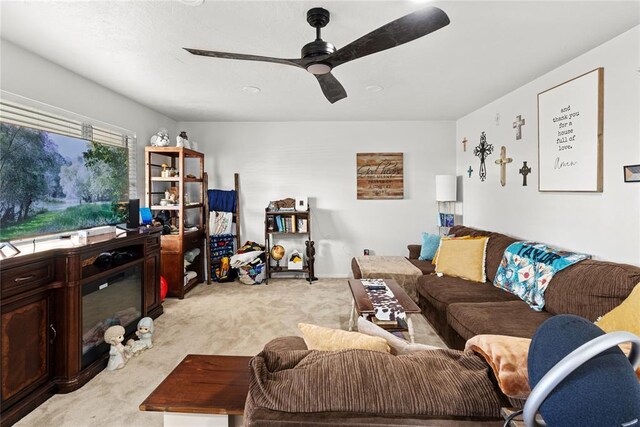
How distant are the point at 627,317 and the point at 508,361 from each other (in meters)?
1.32

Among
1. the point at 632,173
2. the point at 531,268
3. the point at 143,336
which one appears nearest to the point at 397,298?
the point at 531,268

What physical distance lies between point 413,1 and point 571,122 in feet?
5.79

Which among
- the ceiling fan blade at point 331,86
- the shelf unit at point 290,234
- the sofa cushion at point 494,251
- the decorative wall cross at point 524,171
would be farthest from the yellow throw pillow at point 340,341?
the shelf unit at point 290,234

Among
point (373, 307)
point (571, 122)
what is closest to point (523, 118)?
point (571, 122)

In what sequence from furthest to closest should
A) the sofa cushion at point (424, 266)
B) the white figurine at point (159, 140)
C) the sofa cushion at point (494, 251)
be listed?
the white figurine at point (159, 140) → the sofa cushion at point (424, 266) → the sofa cushion at point (494, 251)

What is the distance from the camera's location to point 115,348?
2402mm

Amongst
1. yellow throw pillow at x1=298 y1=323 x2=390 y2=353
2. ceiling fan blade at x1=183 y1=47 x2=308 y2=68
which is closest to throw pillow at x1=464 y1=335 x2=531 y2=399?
yellow throw pillow at x1=298 y1=323 x2=390 y2=353

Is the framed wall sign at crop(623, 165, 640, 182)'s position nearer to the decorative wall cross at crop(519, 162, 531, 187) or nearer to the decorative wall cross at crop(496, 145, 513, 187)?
the decorative wall cross at crop(519, 162, 531, 187)

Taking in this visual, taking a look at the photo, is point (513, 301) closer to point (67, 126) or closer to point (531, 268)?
point (531, 268)

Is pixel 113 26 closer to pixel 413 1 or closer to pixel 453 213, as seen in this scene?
pixel 413 1

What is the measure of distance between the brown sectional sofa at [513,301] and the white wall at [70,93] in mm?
3637

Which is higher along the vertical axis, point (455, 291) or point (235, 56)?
point (235, 56)

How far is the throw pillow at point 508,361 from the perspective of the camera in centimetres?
80

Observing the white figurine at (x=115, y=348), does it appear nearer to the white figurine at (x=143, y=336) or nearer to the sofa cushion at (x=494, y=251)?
the white figurine at (x=143, y=336)
